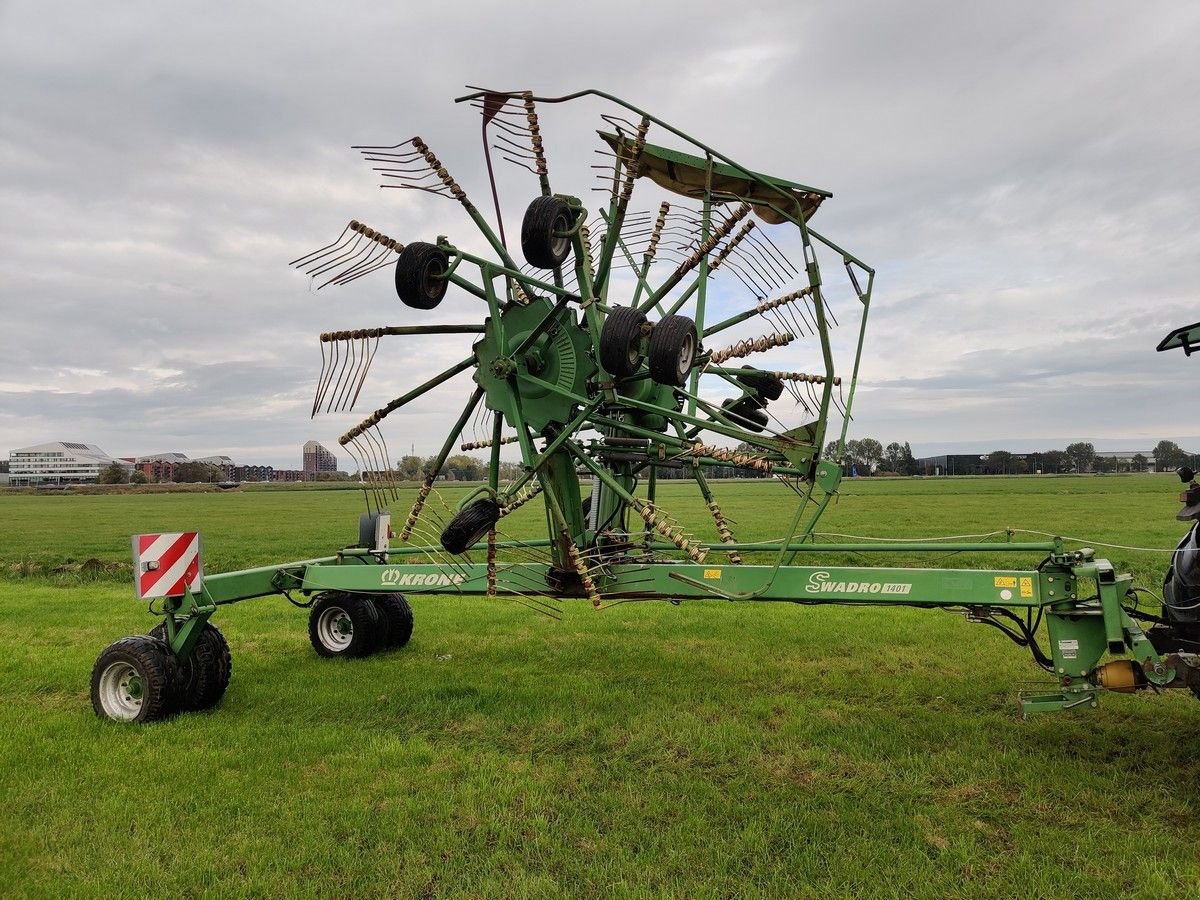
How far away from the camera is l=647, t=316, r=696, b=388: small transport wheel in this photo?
605 cm

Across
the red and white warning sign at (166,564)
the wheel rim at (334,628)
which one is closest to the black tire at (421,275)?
the red and white warning sign at (166,564)

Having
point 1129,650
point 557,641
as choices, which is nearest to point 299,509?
point 557,641

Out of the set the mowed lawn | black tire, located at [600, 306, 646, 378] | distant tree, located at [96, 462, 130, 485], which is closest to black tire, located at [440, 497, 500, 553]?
the mowed lawn

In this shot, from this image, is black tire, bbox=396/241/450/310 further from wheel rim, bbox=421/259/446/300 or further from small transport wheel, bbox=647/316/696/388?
small transport wheel, bbox=647/316/696/388

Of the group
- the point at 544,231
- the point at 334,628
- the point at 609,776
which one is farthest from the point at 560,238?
the point at 334,628

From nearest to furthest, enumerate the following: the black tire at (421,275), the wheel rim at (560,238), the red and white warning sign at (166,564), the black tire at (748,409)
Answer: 1. the wheel rim at (560,238)
2. the black tire at (421,275)
3. the red and white warning sign at (166,564)
4. the black tire at (748,409)

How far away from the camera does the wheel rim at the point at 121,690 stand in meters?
7.41

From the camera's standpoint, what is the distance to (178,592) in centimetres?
754

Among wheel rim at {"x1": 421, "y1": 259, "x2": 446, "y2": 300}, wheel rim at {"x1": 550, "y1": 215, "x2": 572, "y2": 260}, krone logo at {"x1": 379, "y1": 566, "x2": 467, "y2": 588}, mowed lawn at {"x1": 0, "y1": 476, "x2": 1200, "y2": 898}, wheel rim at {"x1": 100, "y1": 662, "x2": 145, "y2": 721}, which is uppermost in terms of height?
wheel rim at {"x1": 550, "y1": 215, "x2": 572, "y2": 260}

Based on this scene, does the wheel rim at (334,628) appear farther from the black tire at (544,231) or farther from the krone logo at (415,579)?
the black tire at (544,231)

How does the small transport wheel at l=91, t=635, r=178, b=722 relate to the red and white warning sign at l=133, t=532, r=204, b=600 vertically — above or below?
below

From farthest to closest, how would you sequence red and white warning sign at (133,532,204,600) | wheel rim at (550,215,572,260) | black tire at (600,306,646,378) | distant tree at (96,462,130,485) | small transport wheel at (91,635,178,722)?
distant tree at (96,462,130,485)
red and white warning sign at (133,532,204,600)
small transport wheel at (91,635,178,722)
wheel rim at (550,215,572,260)
black tire at (600,306,646,378)

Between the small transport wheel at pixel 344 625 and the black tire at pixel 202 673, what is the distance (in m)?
1.94

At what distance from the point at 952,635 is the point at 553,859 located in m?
7.37
